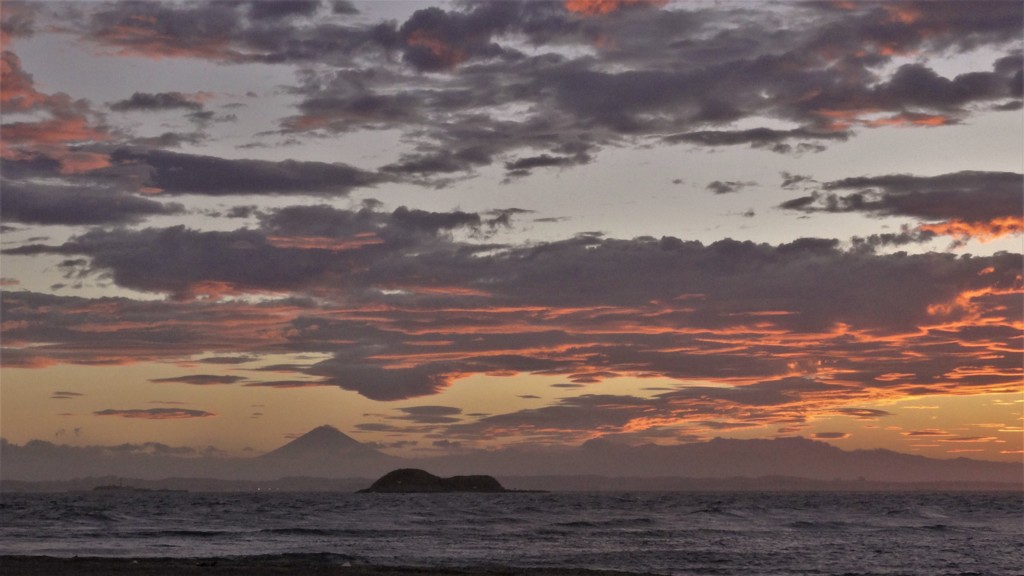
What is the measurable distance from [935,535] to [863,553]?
24255 millimetres

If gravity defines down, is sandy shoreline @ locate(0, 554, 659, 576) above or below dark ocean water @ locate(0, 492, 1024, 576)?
above

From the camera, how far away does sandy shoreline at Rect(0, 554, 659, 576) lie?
3662 cm

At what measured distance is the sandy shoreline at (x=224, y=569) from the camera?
36625 mm

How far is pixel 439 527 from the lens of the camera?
9206 cm

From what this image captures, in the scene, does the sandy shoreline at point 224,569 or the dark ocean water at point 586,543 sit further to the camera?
the dark ocean water at point 586,543

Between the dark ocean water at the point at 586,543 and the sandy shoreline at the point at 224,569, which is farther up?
the sandy shoreline at the point at 224,569

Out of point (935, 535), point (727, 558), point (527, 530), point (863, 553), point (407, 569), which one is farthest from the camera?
point (527, 530)

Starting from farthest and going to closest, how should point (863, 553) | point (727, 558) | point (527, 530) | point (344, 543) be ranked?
point (527, 530), point (344, 543), point (863, 553), point (727, 558)

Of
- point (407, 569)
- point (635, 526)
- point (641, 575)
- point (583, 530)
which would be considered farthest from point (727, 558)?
point (635, 526)

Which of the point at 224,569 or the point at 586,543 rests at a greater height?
the point at 224,569

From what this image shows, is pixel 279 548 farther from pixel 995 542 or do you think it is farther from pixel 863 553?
pixel 995 542

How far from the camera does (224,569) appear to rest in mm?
38469

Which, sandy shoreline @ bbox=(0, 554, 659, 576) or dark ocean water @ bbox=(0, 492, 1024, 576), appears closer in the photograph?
sandy shoreline @ bbox=(0, 554, 659, 576)

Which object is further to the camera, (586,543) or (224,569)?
(586,543)
